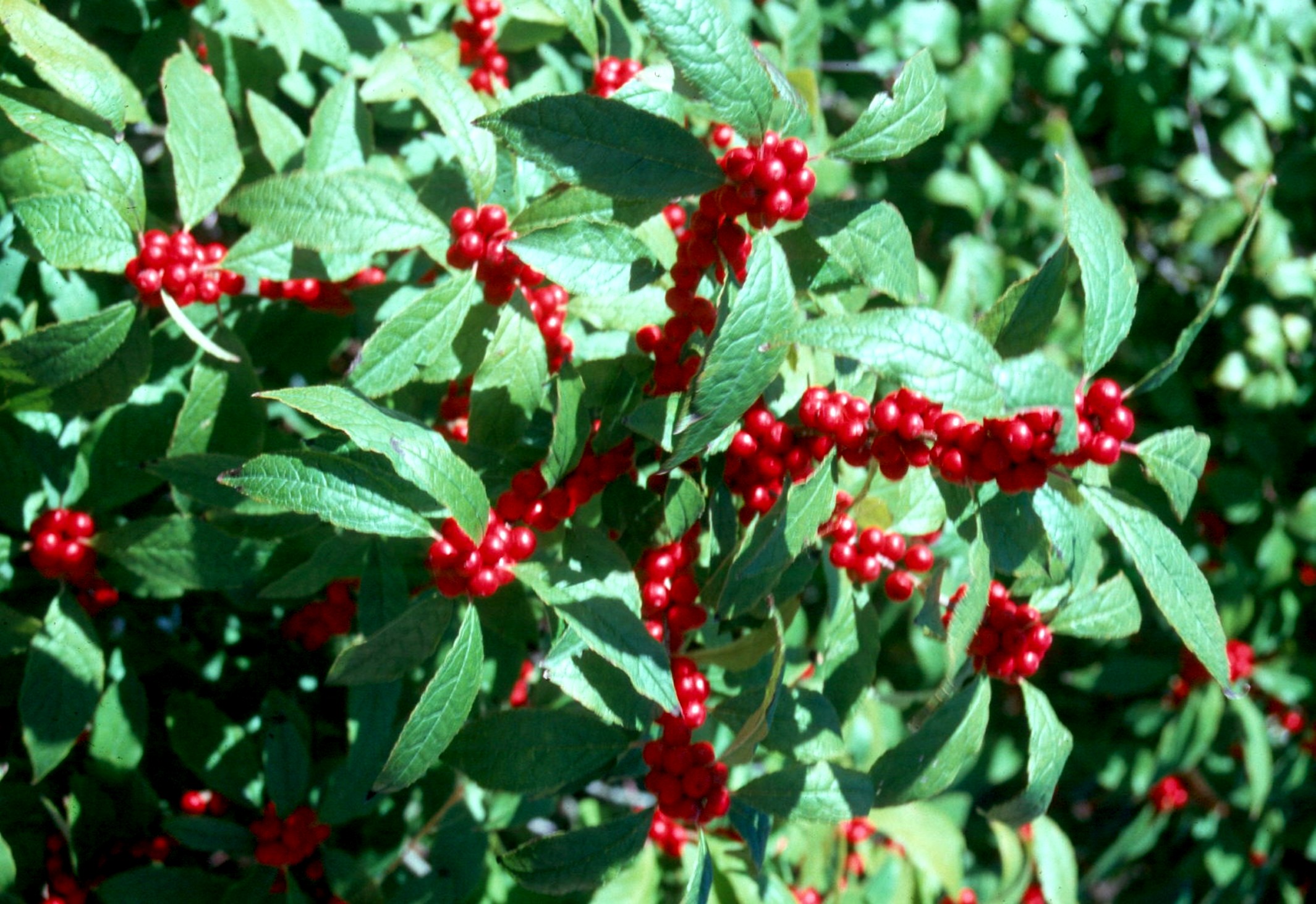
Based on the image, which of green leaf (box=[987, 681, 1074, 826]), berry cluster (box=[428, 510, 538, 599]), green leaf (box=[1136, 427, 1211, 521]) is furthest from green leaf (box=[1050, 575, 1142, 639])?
berry cluster (box=[428, 510, 538, 599])

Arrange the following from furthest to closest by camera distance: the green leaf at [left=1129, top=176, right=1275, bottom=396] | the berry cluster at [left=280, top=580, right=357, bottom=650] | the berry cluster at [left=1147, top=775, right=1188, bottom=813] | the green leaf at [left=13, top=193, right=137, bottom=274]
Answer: the berry cluster at [left=1147, top=775, right=1188, bottom=813], the berry cluster at [left=280, top=580, right=357, bottom=650], the green leaf at [left=13, top=193, right=137, bottom=274], the green leaf at [left=1129, top=176, right=1275, bottom=396]

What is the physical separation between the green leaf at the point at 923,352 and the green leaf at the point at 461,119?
21.7 inches

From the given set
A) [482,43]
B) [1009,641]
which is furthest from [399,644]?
[482,43]

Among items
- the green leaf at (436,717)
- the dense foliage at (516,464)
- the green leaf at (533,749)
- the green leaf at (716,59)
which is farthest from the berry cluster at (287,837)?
the green leaf at (716,59)

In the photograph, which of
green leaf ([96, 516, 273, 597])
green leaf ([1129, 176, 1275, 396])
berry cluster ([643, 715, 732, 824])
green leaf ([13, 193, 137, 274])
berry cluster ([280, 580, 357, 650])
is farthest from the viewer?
berry cluster ([280, 580, 357, 650])

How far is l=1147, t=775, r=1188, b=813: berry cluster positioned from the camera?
3320 mm

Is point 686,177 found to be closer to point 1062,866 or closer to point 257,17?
point 257,17

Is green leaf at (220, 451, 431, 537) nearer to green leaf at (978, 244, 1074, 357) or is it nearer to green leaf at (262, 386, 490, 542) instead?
green leaf at (262, 386, 490, 542)

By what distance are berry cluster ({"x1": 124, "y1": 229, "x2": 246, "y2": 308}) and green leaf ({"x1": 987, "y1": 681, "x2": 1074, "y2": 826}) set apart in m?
1.29

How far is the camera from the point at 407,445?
3.61 ft

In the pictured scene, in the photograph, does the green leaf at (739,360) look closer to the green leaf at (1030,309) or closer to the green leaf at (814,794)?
the green leaf at (1030,309)

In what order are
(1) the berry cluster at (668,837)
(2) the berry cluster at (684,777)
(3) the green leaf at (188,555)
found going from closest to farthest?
(2) the berry cluster at (684,777)
(3) the green leaf at (188,555)
(1) the berry cluster at (668,837)

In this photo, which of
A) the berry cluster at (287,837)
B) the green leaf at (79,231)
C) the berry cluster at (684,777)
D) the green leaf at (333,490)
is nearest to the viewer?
the green leaf at (333,490)

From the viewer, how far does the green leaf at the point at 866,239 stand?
1254 millimetres
